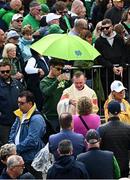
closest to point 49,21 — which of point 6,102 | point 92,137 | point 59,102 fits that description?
point 6,102

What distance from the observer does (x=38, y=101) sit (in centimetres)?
1839

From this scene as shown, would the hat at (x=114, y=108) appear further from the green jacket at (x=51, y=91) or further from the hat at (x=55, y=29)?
the hat at (x=55, y=29)

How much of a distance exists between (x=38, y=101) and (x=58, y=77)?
1.00 metres

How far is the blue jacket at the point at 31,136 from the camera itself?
15.6 m

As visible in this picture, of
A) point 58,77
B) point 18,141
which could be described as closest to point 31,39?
point 58,77

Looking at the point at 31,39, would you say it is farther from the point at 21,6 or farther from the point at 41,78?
the point at 21,6

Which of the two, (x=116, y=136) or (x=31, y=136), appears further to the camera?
(x=31, y=136)

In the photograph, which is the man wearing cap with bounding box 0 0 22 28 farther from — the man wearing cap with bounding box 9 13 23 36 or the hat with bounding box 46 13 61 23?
the hat with bounding box 46 13 61 23

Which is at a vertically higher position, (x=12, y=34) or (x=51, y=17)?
(x=51, y=17)

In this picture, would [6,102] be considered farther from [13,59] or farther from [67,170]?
[67,170]

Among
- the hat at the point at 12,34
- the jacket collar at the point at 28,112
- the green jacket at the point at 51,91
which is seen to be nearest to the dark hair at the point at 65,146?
the jacket collar at the point at 28,112

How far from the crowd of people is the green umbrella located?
0.62ft

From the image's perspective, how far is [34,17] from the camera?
71.4 feet

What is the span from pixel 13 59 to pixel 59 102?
75.0 inches
